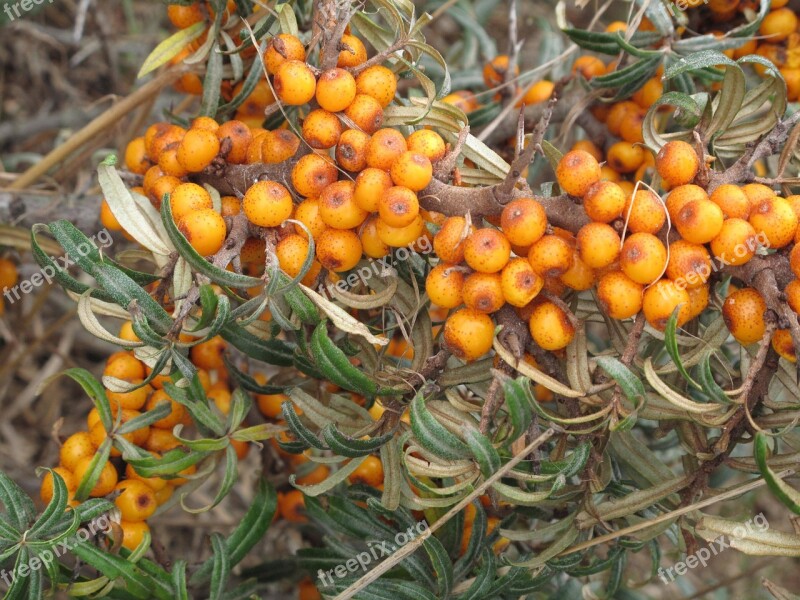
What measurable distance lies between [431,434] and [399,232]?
34 centimetres

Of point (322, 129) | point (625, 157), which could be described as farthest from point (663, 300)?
point (625, 157)

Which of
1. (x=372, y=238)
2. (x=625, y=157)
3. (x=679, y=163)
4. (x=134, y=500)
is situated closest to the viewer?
(x=679, y=163)

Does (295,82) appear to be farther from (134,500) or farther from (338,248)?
(134,500)

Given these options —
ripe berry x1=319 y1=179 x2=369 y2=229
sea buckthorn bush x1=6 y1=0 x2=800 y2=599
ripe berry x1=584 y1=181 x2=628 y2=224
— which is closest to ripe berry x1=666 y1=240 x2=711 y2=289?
sea buckthorn bush x1=6 y1=0 x2=800 y2=599

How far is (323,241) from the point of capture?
1.35 m

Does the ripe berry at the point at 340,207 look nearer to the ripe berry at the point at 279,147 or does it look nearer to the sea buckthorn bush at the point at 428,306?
the sea buckthorn bush at the point at 428,306

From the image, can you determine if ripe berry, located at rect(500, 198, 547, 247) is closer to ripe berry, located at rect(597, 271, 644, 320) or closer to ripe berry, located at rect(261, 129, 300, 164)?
ripe berry, located at rect(597, 271, 644, 320)

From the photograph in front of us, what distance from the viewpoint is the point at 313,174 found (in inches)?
53.5

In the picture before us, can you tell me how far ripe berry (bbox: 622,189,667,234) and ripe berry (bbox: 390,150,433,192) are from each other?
0.33 metres

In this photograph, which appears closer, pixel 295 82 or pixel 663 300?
pixel 663 300

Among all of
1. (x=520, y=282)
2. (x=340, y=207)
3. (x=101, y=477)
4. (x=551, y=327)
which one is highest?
(x=340, y=207)

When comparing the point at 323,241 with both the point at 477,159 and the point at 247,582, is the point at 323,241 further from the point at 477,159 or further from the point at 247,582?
the point at 247,582

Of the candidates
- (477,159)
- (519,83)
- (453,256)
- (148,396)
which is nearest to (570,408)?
(453,256)

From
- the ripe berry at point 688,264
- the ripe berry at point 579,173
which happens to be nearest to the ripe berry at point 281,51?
the ripe berry at point 579,173
